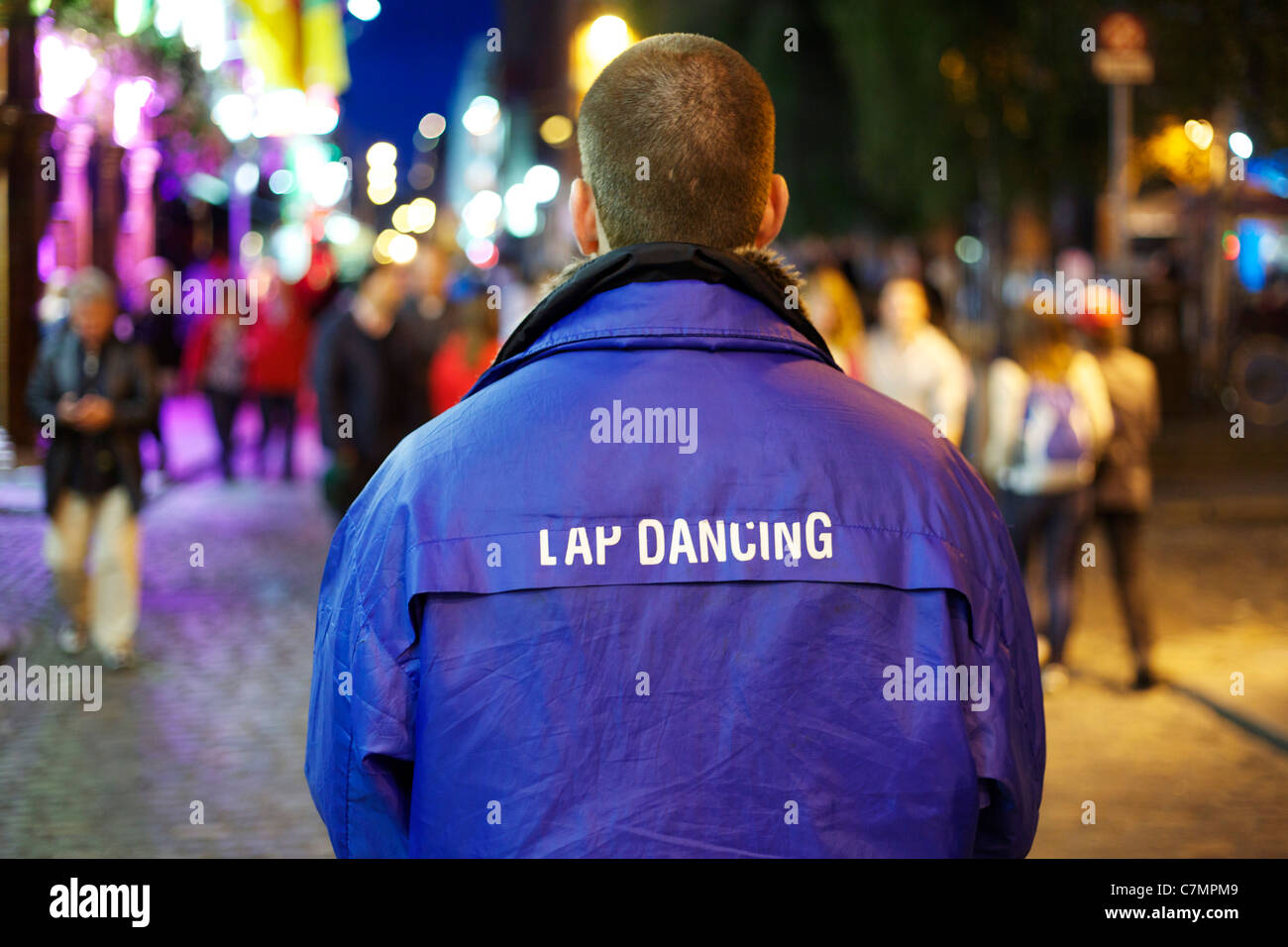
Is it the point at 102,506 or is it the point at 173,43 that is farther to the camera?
the point at 173,43

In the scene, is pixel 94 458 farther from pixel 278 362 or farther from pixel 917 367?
pixel 278 362

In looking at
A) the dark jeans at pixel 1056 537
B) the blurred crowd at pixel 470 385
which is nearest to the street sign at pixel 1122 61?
the blurred crowd at pixel 470 385

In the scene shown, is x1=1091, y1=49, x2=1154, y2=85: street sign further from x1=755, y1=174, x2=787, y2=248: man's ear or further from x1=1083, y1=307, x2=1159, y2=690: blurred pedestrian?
x1=755, y1=174, x2=787, y2=248: man's ear

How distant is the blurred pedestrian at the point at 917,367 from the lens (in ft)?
28.5

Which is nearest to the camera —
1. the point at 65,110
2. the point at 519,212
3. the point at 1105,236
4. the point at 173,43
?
the point at 65,110

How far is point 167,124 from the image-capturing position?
1352 centimetres

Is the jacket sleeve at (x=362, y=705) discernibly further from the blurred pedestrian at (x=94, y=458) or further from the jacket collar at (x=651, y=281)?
the blurred pedestrian at (x=94, y=458)

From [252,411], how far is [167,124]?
1322cm

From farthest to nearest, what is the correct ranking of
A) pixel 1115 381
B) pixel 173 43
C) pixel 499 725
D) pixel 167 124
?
pixel 167 124, pixel 173 43, pixel 1115 381, pixel 499 725

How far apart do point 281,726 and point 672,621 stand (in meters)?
5.71

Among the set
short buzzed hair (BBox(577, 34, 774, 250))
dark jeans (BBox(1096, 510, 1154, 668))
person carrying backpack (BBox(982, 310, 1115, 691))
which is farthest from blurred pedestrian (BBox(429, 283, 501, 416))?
short buzzed hair (BBox(577, 34, 774, 250))

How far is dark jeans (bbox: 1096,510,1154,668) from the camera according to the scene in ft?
26.2
